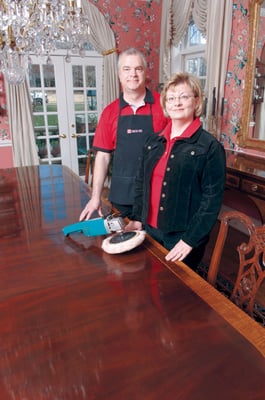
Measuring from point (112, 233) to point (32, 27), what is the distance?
175 centimetres

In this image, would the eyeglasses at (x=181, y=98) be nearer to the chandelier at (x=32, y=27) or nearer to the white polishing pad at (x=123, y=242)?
the white polishing pad at (x=123, y=242)

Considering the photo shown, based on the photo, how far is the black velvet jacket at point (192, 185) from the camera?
1193mm

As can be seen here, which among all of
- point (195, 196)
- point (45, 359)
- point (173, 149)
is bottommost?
point (45, 359)

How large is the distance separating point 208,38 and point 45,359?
134 inches

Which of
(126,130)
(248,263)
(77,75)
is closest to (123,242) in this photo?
(248,263)

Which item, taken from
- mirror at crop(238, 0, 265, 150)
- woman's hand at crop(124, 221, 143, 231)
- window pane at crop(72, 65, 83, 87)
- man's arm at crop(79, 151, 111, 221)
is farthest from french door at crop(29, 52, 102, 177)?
woman's hand at crop(124, 221, 143, 231)

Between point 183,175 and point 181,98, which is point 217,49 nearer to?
point 181,98

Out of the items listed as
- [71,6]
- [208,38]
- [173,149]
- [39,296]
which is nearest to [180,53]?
[208,38]

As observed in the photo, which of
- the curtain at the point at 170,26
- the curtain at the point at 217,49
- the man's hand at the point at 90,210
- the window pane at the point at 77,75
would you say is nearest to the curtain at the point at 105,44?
the window pane at the point at 77,75

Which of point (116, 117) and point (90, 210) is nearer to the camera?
point (90, 210)

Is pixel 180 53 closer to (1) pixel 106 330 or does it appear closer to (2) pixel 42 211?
(2) pixel 42 211

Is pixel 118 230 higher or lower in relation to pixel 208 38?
lower

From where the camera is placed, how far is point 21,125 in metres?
4.06

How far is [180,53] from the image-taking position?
4273 mm
